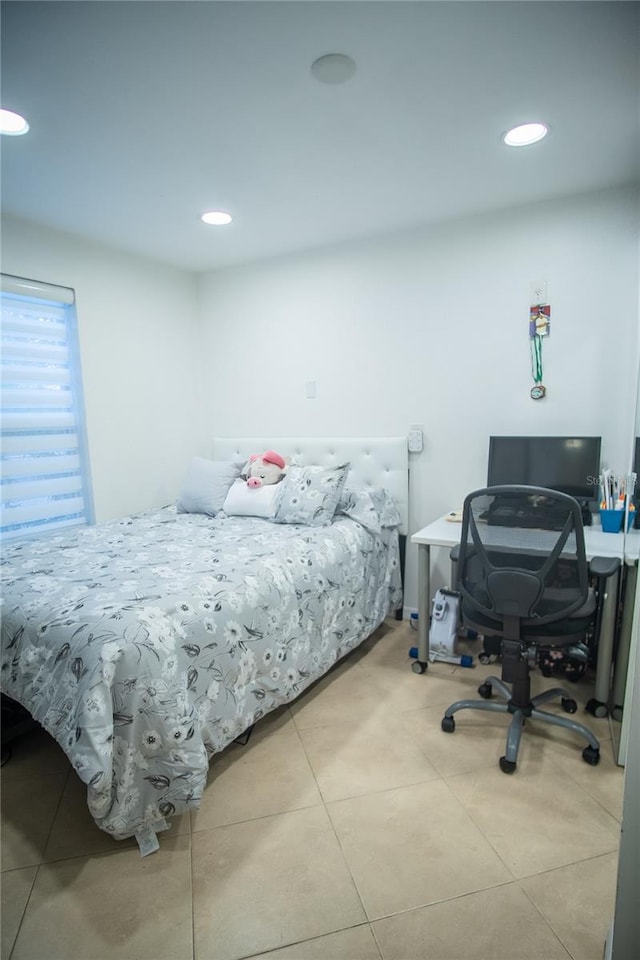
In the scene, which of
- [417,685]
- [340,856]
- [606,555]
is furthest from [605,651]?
[340,856]

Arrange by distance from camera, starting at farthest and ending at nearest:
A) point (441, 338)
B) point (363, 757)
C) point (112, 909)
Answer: point (441, 338) < point (363, 757) < point (112, 909)

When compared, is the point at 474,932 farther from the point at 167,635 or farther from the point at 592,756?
the point at 167,635

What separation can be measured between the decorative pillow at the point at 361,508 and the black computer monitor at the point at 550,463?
70 cm

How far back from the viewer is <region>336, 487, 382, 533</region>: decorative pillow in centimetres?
276

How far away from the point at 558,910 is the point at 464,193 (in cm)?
288

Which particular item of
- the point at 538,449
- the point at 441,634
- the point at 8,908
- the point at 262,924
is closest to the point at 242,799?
the point at 262,924

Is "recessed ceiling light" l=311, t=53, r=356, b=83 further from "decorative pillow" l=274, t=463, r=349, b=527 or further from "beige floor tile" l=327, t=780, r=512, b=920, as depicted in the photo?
A: "beige floor tile" l=327, t=780, r=512, b=920

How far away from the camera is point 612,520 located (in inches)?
88.9

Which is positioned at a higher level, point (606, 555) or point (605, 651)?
point (606, 555)

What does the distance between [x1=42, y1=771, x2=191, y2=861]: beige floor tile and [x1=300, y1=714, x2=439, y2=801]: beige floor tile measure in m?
0.52

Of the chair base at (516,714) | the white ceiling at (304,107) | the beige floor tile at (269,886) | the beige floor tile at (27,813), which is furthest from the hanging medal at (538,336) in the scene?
the beige floor tile at (27,813)

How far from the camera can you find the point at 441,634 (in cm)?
259

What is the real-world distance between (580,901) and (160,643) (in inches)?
54.2

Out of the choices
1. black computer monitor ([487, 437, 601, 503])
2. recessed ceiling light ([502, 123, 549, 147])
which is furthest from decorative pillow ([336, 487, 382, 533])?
recessed ceiling light ([502, 123, 549, 147])
